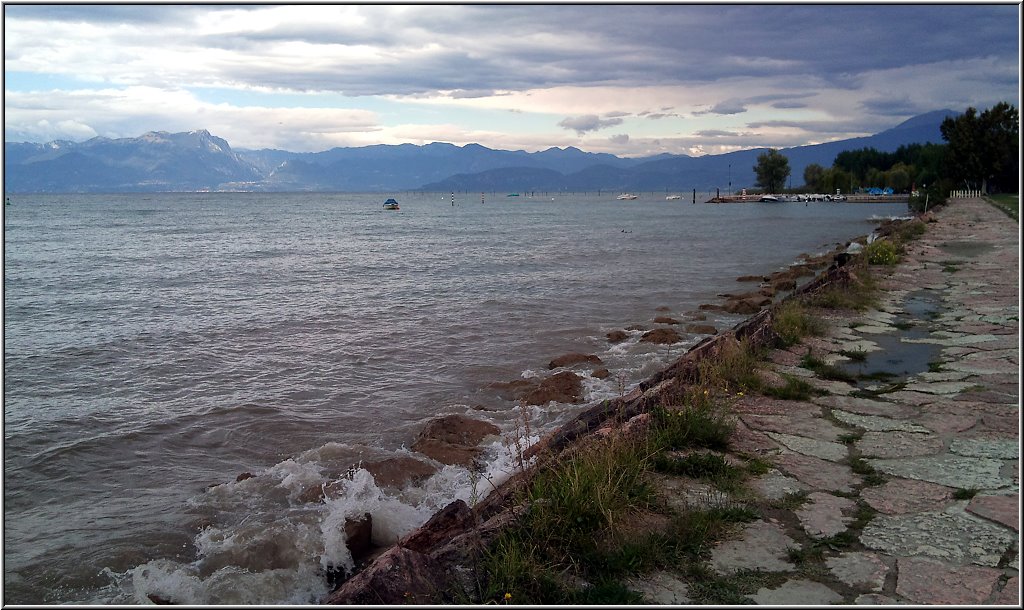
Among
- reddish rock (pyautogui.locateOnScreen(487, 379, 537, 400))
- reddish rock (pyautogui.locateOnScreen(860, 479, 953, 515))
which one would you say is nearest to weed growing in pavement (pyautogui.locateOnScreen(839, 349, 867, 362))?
reddish rock (pyautogui.locateOnScreen(860, 479, 953, 515))

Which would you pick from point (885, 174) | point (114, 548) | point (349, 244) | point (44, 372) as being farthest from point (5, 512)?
point (885, 174)

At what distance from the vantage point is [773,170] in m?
164

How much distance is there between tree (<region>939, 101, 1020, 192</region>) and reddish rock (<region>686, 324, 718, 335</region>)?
262 feet

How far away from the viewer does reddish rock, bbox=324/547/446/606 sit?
12.1 ft

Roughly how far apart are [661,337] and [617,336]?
1082 millimetres

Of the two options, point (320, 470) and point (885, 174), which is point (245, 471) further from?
point (885, 174)

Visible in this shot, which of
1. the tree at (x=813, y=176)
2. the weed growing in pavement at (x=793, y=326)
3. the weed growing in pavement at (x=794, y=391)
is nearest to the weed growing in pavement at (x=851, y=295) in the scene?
the weed growing in pavement at (x=793, y=326)

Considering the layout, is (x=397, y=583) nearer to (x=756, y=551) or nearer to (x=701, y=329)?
(x=756, y=551)

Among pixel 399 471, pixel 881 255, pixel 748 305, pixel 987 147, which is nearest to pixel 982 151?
pixel 987 147

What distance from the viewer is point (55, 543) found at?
6531 millimetres

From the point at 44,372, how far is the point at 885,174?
159 metres

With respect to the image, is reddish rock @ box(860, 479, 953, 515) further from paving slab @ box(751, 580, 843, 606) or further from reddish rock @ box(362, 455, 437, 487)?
reddish rock @ box(362, 455, 437, 487)

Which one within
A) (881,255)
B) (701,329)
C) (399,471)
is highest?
(881,255)

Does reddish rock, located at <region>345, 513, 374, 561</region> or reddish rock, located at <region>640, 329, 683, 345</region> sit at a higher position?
reddish rock, located at <region>640, 329, 683, 345</region>
